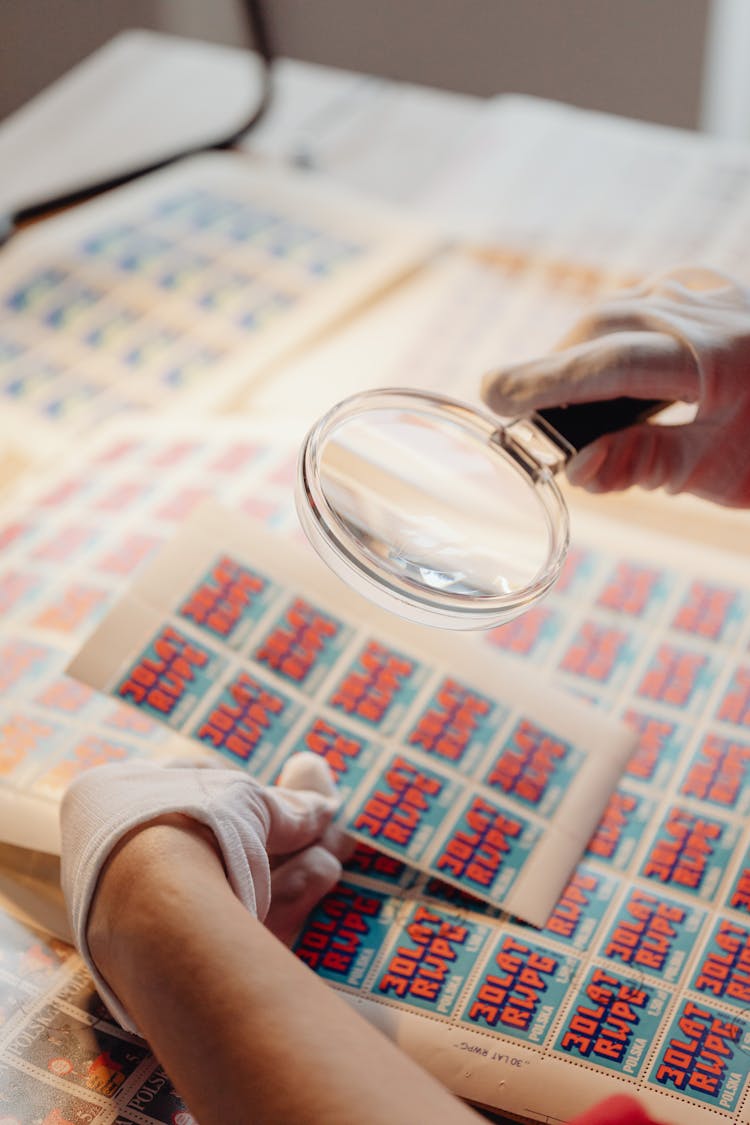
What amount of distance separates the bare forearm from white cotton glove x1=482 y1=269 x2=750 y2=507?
0.88ft

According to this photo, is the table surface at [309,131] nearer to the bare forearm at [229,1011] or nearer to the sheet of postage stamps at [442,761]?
the sheet of postage stamps at [442,761]

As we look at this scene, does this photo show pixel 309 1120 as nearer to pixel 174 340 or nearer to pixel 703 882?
pixel 703 882

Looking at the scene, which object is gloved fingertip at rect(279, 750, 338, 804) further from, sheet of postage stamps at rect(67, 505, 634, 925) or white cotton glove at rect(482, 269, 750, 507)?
white cotton glove at rect(482, 269, 750, 507)

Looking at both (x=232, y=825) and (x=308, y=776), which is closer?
(x=232, y=825)

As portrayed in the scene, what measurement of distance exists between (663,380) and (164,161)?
2.23 ft

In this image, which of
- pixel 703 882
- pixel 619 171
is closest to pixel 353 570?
pixel 703 882

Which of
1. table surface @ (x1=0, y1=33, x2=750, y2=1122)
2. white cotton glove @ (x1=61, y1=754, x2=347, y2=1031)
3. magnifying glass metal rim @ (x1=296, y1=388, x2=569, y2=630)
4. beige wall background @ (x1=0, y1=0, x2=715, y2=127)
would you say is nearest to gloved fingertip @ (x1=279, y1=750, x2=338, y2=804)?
white cotton glove @ (x1=61, y1=754, x2=347, y2=1031)

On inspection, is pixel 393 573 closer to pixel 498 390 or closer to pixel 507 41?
pixel 498 390

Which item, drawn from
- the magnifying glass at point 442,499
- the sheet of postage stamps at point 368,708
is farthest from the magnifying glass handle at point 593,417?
the sheet of postage stamps at point 368,708

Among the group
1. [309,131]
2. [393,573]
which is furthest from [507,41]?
[393,573]

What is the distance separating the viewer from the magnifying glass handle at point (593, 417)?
539mm

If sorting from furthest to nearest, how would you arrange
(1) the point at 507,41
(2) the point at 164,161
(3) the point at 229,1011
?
(1) the point at 507,41 < (2) the point at 164,161 < (3) the point at 229,1011

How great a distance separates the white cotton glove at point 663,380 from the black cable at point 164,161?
0.59 meters

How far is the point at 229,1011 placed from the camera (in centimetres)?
39
